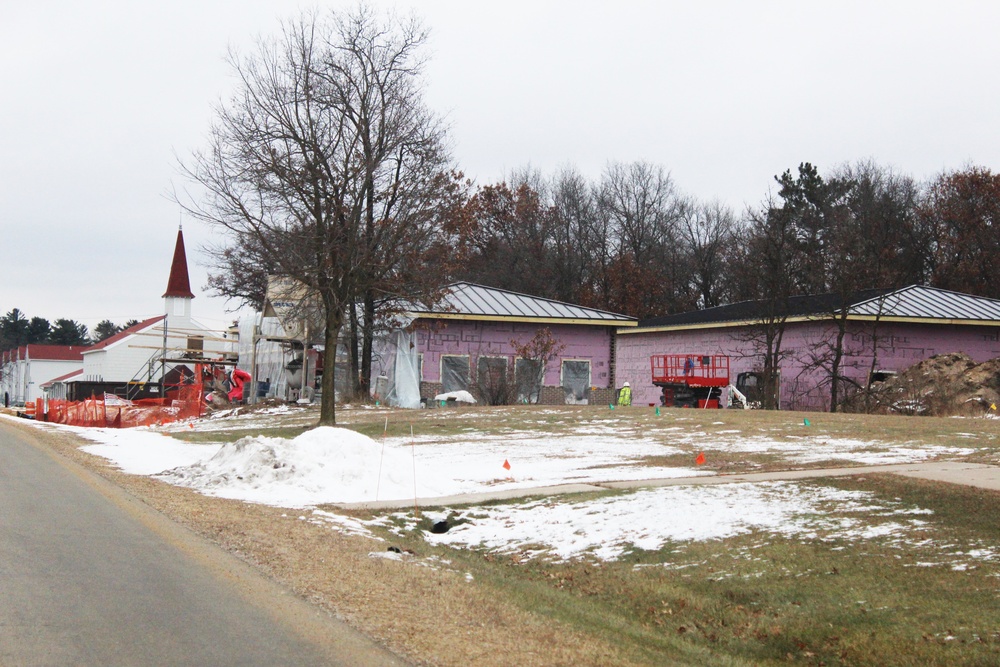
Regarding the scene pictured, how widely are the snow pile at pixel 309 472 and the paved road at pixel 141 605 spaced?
4.03m

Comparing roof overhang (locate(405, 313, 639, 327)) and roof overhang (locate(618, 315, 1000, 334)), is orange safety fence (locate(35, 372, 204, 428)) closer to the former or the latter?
roof overhang (locate(405, 313, 639, 327))

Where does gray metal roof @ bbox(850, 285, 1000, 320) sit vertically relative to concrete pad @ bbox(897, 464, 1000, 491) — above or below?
above

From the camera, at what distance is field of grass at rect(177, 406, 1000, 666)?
7617 mm

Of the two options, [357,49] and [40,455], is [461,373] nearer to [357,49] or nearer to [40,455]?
[357,49]

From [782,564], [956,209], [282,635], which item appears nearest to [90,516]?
[282,635]

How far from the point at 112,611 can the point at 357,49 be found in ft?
71.3

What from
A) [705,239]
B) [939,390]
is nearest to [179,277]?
[705,239]

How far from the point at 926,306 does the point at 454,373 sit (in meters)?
19.6

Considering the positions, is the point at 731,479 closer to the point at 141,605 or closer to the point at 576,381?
the point at 141,605

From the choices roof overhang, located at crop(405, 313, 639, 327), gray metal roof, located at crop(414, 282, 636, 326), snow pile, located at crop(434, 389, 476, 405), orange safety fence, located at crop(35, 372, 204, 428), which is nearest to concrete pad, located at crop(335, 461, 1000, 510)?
snow pile, located at crop(434, 389, 476, 405)

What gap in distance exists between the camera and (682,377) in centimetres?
3734

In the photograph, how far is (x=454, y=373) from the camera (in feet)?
135

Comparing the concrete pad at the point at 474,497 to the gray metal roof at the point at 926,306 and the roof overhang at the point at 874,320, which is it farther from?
the gray metal roof at the point at 926,306

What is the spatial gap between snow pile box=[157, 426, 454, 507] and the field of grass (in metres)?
2.23
